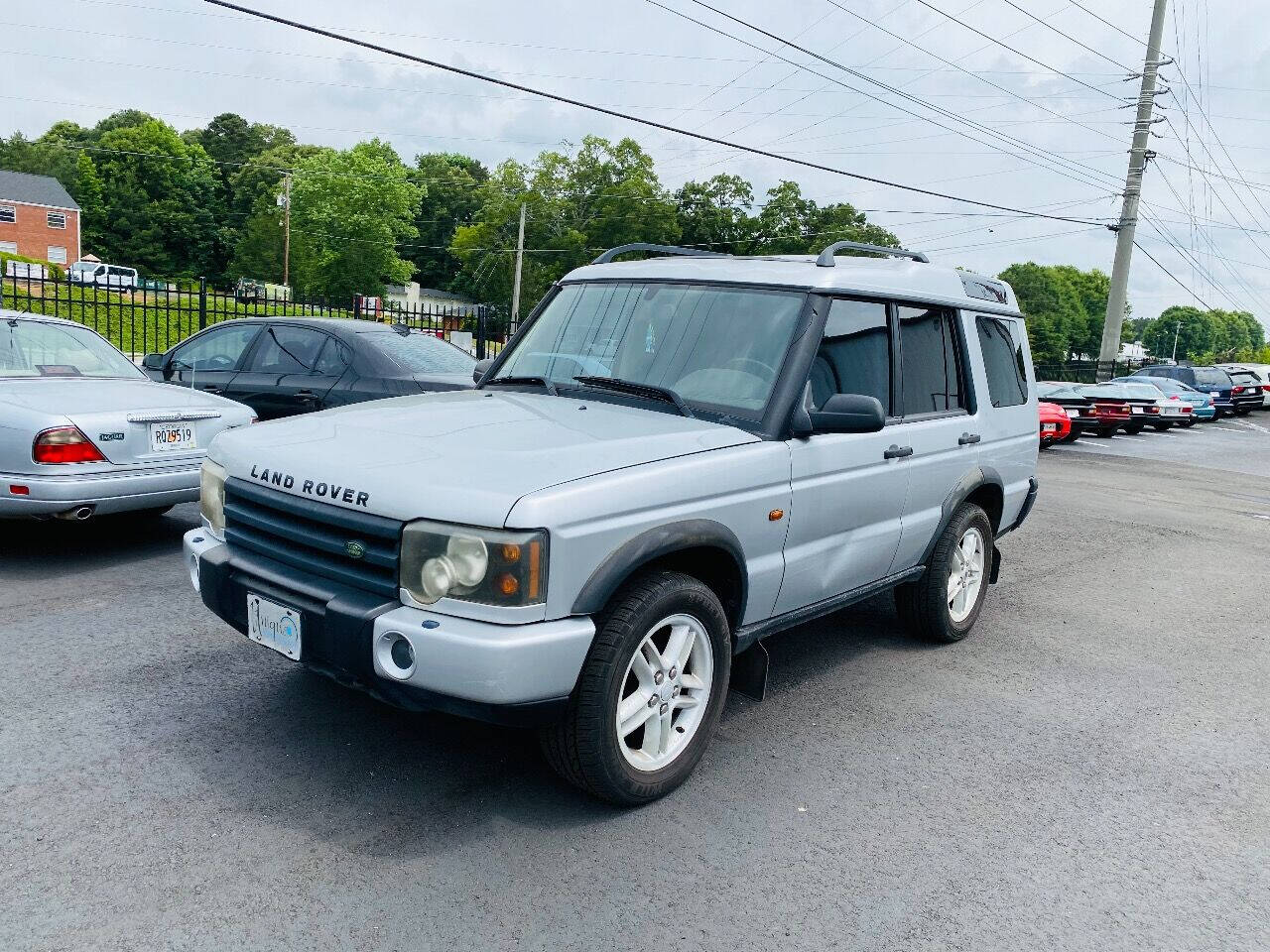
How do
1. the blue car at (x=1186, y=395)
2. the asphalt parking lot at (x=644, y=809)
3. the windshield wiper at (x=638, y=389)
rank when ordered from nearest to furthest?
1. the asphalt parking lot at (x=644, y=809)
2. the windshield wiper at (x=638, y=389)
3. the blue car at (x=1186, y=395)

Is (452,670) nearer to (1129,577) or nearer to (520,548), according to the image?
(520,548)

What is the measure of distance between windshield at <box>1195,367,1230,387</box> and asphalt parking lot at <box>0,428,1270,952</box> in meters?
33.3

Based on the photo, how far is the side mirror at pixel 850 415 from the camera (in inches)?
152

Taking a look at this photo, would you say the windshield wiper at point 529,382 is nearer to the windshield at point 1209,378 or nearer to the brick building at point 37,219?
the windshield at point 1209,378

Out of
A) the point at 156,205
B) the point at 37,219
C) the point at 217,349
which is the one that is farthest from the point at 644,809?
the point at 156,205

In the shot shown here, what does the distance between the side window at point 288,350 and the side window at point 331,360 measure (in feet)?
0.16

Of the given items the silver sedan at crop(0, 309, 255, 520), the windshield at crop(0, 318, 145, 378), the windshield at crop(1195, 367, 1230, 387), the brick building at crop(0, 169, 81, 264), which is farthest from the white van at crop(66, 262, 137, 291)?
the windshield at crop(1195, 367, 1230, 387)

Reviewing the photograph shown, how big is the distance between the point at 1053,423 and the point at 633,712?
18.2 metres

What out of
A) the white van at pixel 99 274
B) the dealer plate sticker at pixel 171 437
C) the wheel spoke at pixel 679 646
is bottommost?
the wheel spoke at pixel 679 646

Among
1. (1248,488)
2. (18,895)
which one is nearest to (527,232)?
(1248,488)

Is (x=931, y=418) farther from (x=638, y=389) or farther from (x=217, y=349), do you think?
(x=217, y=349)

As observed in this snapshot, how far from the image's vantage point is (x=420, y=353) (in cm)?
903

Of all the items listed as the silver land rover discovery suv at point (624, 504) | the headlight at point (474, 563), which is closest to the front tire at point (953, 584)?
the silver land rover discovery suv at point (624, 504)

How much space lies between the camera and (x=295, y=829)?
3.26 metres
